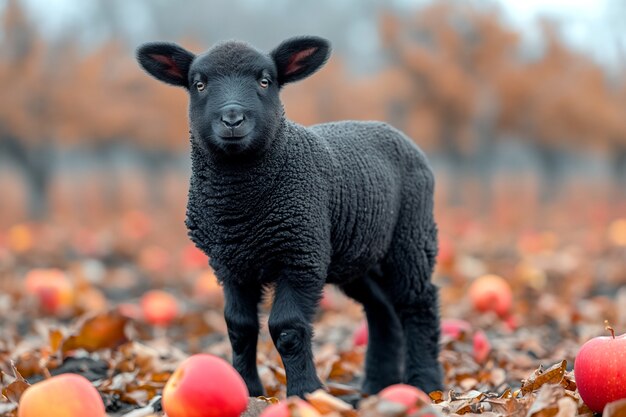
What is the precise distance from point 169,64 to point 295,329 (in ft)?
5.85

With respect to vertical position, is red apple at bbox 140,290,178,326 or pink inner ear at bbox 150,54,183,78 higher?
pink inner ear at bbox 150,54,183,78

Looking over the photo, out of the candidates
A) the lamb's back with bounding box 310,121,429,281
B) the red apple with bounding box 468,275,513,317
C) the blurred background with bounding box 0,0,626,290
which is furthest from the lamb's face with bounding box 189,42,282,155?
the blurred background with bounding box 0,0,626,290

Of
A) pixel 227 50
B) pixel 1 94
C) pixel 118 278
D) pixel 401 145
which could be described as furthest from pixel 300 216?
pixel 1 94

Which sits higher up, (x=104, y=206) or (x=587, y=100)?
(x=587, y=100)

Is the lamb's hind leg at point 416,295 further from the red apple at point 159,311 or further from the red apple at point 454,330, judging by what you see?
the red apple at point 159,311

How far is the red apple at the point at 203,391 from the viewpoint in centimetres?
337

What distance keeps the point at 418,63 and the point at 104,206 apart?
13.6m

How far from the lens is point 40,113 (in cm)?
2534

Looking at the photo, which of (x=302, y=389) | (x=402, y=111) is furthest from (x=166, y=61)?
(x=402, y=111)

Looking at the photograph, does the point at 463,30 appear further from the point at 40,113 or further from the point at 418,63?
the point at 40,113

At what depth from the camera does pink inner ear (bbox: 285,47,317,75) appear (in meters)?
4.77

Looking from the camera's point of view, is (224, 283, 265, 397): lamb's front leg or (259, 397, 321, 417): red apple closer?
(259, 397, 321, 417): red apple

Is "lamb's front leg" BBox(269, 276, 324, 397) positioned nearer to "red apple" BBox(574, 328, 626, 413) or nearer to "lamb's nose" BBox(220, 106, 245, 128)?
"lamb's nose" BBox(220, 106, 245, 128)

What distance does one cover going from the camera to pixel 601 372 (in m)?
3.75
